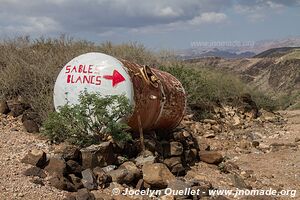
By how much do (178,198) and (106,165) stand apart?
125cm

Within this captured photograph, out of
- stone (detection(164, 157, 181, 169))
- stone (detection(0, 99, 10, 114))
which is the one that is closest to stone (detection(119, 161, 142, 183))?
stone (detection(164, 157, 181, 169))

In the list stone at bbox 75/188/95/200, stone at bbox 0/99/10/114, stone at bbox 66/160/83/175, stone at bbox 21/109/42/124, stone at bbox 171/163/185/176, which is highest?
stone at bbox 0/99/10/114

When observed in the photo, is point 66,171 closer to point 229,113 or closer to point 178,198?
point 178,198

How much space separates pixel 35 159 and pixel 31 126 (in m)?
2.25

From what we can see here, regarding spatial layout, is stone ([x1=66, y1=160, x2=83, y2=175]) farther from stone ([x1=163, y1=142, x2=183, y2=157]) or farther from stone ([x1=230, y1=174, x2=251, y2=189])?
stone ([x1=230, y1=174, x2=251, y2=189])

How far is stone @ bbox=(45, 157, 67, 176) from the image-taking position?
550 cm

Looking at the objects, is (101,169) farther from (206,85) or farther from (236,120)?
(206,85)

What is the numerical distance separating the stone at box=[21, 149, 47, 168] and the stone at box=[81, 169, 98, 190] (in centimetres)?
56

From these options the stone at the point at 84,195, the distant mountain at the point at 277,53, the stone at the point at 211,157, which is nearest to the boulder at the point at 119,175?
the stone at the point at 84,195

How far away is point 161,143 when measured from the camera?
25.0ft

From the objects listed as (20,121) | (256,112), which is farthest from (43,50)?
(256,112)

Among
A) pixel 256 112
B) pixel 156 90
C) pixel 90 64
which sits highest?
pixel 90 64

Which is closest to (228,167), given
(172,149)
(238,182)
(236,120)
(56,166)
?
(238,182)

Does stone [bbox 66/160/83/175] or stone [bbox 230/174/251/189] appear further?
stone [bbox 230/174/251/189]
